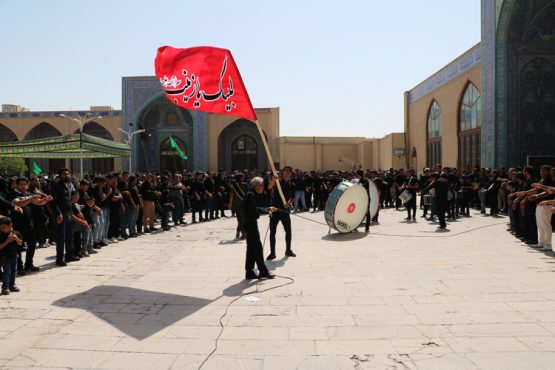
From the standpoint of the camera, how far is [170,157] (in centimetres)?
3281

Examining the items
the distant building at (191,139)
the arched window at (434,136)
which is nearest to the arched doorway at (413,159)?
the distant building at (191,139)

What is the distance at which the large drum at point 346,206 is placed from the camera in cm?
1077

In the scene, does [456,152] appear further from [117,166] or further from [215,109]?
[117,166]

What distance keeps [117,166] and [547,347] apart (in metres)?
32.1

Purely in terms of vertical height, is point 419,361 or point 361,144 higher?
point 361,144

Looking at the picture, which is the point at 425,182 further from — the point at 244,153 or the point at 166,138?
the point at 166,138

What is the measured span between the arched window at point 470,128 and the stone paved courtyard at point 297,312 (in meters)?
12.5

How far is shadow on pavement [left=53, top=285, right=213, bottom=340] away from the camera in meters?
4.91

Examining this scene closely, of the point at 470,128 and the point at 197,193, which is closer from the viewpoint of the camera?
the point at 197,193

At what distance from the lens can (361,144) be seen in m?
34.2

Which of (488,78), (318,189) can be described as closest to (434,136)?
(488,78)

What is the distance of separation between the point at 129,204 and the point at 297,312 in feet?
23.9

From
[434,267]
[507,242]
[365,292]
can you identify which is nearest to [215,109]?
[365,292]

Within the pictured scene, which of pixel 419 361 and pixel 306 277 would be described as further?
pixel 306 277
